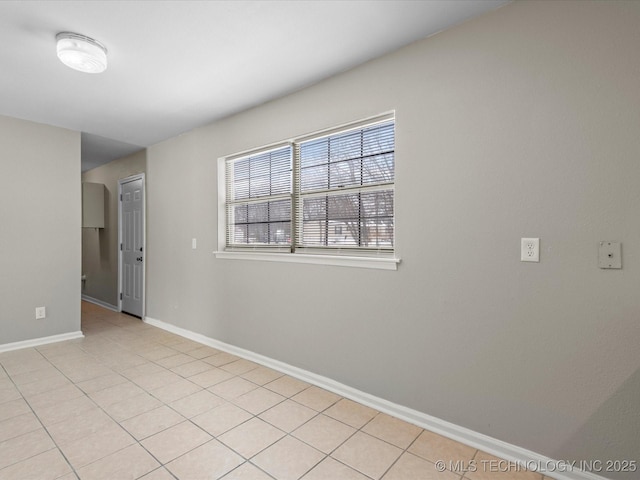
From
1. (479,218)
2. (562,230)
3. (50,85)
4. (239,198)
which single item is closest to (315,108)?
(239,198)

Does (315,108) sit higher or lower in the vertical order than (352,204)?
higher

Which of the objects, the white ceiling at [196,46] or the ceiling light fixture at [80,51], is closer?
the white ceiling at [196,46]

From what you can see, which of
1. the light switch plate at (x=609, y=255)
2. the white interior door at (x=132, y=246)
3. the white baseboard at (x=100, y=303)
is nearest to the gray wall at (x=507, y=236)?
the light switch plate at (x=609, y=255)

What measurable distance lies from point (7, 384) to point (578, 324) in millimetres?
3983

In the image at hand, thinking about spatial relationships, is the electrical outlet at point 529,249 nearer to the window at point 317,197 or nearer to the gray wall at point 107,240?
the window at point 317,197

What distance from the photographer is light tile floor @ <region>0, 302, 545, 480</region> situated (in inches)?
65.9

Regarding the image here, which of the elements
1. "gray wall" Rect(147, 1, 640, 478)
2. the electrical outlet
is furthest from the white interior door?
the electrical outlet

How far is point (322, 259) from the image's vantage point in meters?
2.60

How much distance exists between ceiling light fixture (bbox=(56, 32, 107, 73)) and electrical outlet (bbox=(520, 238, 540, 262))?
9.26 ft

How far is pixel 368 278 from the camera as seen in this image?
234cm

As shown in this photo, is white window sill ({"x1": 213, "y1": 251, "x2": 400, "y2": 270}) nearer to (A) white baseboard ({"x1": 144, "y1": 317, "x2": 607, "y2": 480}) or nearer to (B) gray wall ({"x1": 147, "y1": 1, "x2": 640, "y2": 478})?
(B) gray wall ({"x1": 147, "y1": 1, "x2": 640, "y2": 478})

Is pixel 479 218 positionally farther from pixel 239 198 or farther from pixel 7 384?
pixel 7 384

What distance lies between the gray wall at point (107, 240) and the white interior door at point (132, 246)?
0.70 feet

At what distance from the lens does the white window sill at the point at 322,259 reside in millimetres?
2246
